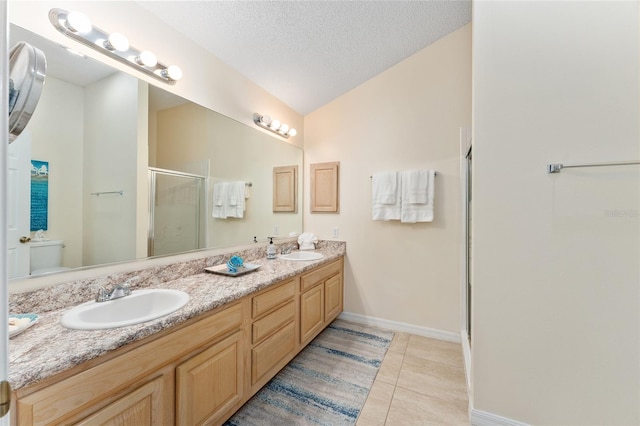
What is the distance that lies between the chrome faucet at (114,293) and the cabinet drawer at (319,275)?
3.79ft

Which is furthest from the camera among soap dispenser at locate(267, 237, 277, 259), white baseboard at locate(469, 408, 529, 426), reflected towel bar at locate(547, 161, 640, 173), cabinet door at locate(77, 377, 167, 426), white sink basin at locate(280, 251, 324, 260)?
white sink basin at locate(280, 251, 324, 260)

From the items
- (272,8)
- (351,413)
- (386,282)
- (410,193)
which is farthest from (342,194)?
(351,413)

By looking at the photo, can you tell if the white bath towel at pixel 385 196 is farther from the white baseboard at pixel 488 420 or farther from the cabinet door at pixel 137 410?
the cabinet door at pixel 137 410

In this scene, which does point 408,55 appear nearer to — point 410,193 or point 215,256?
point 410,193

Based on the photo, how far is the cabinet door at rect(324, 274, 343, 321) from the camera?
101 inches

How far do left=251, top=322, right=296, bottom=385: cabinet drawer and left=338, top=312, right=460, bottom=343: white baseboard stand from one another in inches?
42.2

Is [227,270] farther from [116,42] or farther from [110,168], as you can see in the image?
[116,42]

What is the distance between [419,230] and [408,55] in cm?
172

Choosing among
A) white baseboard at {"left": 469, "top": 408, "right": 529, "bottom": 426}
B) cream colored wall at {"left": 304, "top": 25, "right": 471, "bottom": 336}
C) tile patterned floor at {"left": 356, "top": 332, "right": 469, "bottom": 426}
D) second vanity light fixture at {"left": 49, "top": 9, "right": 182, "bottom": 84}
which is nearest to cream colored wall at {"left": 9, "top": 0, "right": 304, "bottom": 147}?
second vanity light fixture at {"left": 49, "top": 9, "right": 182, "bottom": 84}

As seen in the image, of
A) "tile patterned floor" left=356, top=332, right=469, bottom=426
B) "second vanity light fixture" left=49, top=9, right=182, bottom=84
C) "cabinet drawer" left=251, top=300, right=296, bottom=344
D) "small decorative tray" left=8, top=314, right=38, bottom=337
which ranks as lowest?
"tile patterned floor" left=356, top=332, right=469, bottom=426

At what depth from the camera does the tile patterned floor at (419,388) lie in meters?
1.61

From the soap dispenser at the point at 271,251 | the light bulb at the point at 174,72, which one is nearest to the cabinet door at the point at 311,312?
the soap dispenser at the point at 271,251

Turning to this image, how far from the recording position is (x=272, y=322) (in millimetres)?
1765

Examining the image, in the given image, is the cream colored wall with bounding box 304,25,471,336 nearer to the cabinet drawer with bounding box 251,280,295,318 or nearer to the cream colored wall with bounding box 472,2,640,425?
the cream colored wall with bounding box 472,2,640,425
